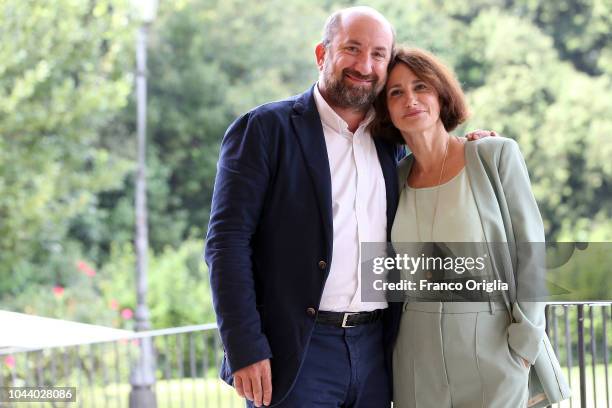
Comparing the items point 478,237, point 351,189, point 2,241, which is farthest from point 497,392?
point 2,241

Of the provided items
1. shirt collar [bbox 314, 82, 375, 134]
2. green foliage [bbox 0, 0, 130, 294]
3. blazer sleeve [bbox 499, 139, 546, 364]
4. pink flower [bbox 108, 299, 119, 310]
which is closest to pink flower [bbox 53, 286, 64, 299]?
green foliage [bbox 0, 0, 130, 294]

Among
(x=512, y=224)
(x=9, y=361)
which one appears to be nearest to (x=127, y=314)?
(x=9, y=361)

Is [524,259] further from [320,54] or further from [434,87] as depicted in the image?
[320,54]

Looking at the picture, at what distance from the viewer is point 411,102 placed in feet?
6.46

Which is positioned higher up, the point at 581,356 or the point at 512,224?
the point at 512,224

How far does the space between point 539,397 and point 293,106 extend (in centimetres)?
89

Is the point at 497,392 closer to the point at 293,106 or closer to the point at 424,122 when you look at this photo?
the point at 424,122

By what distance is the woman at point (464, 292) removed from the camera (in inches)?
74.8

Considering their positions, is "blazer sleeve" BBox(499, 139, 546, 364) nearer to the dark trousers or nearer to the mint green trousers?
the mint green trousers

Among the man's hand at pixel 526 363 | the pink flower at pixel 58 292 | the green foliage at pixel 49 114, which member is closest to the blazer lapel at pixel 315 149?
the man's hand at pixel 526 363

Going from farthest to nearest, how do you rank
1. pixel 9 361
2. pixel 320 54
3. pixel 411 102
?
pixel 9 361
pixel 320 54
pixel 411 102

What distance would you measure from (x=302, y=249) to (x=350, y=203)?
0.16 m

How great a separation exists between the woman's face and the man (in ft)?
0.14

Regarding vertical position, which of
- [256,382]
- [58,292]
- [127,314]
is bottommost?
[256,382]
